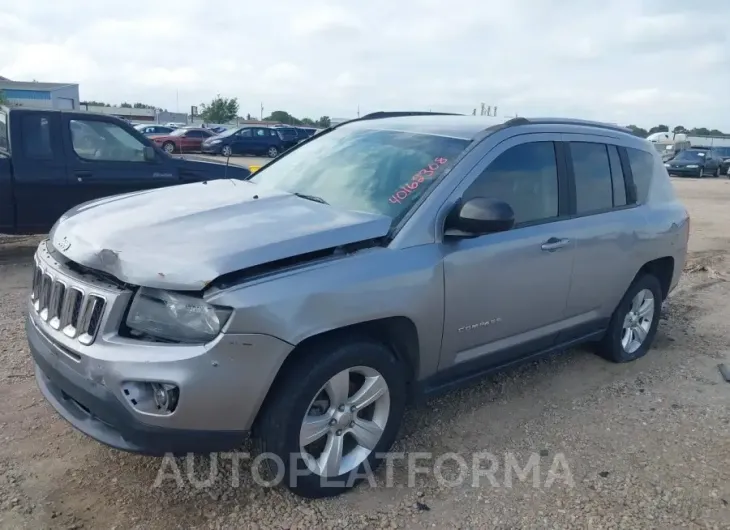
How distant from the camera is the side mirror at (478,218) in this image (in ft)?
10.5

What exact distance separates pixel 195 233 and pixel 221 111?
2796 inches

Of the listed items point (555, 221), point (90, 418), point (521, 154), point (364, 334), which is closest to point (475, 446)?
point (364, 334)

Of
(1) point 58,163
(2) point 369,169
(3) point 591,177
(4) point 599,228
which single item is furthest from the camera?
(1) point 58,163

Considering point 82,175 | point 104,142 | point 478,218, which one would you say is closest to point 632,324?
point 478,218

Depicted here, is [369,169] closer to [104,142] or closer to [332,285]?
[332,285]

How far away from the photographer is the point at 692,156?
30.2m

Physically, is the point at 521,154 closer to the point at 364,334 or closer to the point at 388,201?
the point at 388,201

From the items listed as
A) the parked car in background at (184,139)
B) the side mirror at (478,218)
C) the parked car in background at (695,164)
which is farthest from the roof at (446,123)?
the parked car in background at (695,164)

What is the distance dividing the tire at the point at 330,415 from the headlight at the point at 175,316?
428 mm

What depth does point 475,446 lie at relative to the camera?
11.9ft

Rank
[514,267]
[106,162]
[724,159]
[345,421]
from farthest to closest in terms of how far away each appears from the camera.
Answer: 1. [724,159]
2. [106,162]
3. [514,267]
4. [345,421]

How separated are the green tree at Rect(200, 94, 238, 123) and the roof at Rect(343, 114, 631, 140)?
227ft

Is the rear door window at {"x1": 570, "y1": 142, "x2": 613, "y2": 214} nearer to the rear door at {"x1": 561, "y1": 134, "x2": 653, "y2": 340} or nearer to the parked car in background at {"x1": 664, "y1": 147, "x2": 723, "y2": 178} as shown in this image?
the rear door at {"x1": 561, "y1": 134, "x2": 653, "y2": 340}

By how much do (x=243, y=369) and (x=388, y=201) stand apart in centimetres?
128
